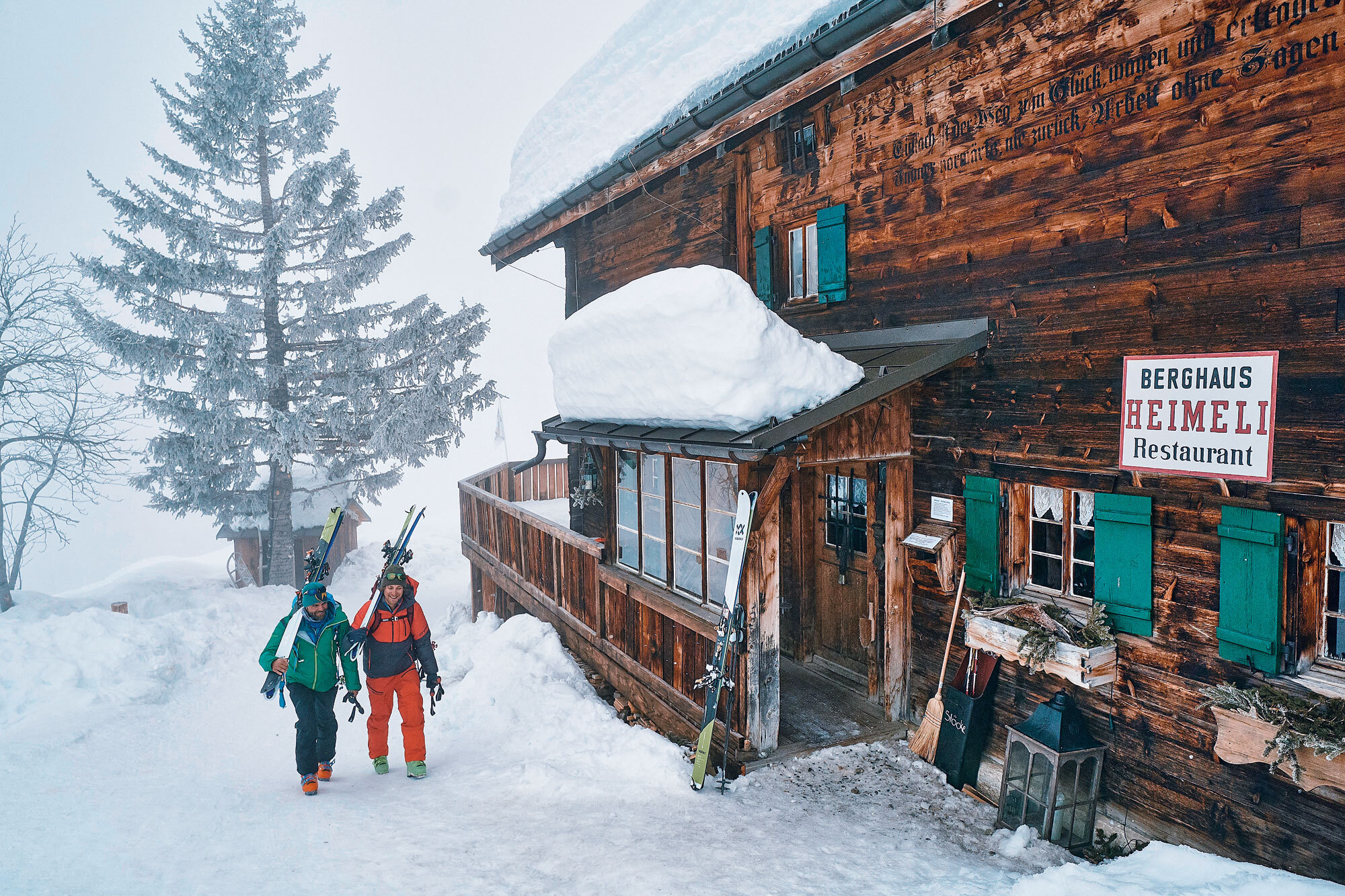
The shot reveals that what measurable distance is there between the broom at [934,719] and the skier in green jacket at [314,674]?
4.74 m

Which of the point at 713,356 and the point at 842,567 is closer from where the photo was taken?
the point at 713,356

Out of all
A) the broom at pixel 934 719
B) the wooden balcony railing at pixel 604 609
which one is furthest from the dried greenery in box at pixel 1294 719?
the wooden balcony railing at pixel 604 609

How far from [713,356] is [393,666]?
155 inches

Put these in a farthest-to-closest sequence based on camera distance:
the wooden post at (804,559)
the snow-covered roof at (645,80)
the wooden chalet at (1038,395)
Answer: the wooden post at (804,559) < the snow-covered roof at (645,80) < the wooden chalet at (1038,395)

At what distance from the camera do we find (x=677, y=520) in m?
7.13

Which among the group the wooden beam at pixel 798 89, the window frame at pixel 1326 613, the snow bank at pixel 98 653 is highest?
the wooden beam at pixel 798 89

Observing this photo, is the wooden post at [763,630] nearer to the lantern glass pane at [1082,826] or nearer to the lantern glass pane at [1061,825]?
the lantern glass pane at [1061,825]

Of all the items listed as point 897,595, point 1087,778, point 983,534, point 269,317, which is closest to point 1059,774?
point 1087,778

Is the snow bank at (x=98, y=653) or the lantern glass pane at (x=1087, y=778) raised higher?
the lantern glass pane at (x=1087, y=778)

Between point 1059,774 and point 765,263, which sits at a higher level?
point 765,263

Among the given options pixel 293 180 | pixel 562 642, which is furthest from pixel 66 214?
pixel 562 642

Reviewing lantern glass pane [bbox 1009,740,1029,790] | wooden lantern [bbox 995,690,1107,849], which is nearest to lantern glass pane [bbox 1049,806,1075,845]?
wooden lantern [bbox 995,690,1107,849]

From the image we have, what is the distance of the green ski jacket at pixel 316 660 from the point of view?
5.88 m

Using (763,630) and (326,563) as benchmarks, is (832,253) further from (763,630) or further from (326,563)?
(326,563)
